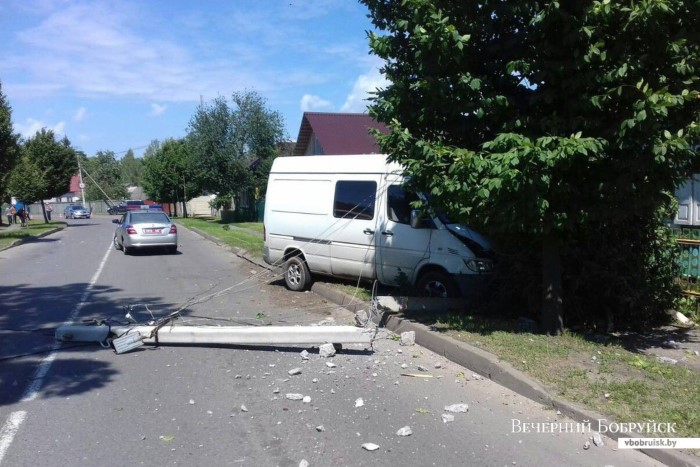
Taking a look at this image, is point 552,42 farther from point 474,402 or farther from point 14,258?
point 14,258

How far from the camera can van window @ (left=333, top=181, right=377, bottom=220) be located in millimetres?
10172

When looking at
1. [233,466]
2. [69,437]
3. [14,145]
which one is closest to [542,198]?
[233,466]

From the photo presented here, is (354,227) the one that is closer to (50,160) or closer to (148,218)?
(148,218)

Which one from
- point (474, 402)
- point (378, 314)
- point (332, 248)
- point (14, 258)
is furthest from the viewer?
point (14, 258)

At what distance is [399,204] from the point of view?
9.68 m

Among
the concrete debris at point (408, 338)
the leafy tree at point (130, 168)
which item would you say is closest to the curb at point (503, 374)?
the concrete debris at point (408, 338)

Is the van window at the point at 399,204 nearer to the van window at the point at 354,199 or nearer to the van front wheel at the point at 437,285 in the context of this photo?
the van window at the point at 354,199

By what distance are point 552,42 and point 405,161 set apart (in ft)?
6.66

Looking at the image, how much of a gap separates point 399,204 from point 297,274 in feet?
10.0

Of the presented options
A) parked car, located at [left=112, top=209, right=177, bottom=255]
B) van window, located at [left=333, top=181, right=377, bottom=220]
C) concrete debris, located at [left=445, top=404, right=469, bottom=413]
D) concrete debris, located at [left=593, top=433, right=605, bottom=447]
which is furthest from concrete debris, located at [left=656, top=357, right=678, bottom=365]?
parked car, located at [left=112, top=209, right=177, bottom=255]

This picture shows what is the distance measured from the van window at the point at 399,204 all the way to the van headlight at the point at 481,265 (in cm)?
129

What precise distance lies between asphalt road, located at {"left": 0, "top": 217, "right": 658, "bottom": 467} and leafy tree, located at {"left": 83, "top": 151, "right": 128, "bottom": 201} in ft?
358

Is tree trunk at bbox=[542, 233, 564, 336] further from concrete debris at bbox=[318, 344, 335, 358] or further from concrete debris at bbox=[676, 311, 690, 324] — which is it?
concrete debris at bbox=[318, 344, 335, 358]

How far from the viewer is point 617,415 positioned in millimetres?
4875
